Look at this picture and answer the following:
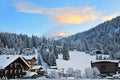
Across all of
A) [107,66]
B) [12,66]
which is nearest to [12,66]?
[12,66]

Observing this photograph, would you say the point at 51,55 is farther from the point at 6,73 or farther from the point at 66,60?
the point at 6,73

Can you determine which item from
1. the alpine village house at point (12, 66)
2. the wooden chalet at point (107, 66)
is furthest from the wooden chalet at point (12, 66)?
the wooden chalet at point (107, 66)

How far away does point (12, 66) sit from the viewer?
69750mm

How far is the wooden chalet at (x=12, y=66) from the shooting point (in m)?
65.9

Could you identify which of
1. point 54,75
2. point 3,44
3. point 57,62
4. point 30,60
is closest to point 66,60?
point 57,62

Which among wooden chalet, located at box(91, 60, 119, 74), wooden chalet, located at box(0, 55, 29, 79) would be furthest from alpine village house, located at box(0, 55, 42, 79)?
wooden chalet, located at box(91, 60, 119, 74)

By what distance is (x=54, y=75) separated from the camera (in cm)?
6669

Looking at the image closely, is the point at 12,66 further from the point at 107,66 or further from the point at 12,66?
the point at 107,66

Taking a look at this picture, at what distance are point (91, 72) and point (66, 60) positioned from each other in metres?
70.1

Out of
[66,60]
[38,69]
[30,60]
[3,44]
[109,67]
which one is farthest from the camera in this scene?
[3,44]

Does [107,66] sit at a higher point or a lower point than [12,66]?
lower

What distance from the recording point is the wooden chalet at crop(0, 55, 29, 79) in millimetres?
65875

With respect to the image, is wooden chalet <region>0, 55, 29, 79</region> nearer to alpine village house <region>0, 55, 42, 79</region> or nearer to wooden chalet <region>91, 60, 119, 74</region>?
alpine village house <region>0, 55, 42, 79</region>

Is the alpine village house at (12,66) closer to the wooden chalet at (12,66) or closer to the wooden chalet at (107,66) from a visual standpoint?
the wooden chalet at (12,66)
